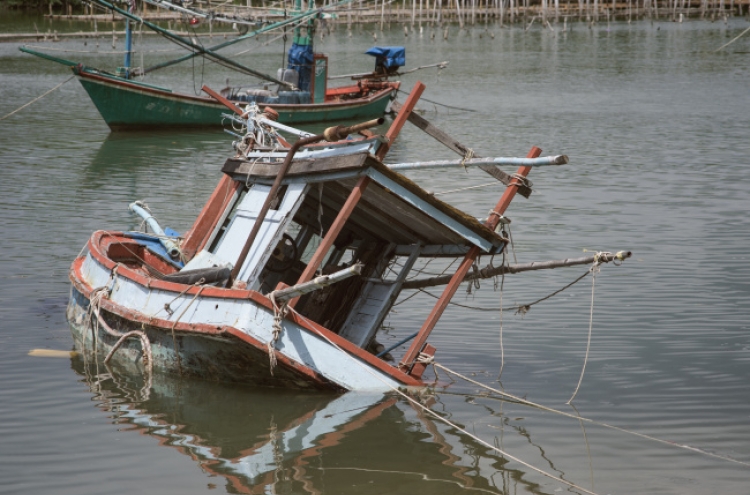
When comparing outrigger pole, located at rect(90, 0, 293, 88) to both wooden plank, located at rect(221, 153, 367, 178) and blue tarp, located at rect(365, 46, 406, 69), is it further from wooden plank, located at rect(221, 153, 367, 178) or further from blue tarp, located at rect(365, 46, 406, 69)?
wooden plank, located at rect(221, 153, 367, 178)

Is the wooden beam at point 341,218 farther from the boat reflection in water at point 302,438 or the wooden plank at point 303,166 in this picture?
the boat reflection in water at point 302,438

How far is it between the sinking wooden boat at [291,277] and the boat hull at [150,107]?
52.0 ft

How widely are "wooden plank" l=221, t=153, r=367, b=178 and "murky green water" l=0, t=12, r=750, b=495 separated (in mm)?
1935

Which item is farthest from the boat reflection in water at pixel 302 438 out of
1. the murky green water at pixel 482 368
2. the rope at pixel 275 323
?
the rope at pixel 275 323

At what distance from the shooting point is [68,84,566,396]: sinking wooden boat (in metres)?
8.23

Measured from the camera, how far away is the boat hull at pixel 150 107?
26.4 metres

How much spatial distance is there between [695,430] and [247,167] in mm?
4677

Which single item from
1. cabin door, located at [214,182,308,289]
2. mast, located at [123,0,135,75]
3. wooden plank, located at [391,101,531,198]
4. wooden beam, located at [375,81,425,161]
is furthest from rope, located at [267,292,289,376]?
mast, located at [123,0,135,75]

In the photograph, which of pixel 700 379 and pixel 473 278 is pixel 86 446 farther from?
pixel 700 379

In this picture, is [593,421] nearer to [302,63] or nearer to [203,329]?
[203,329]

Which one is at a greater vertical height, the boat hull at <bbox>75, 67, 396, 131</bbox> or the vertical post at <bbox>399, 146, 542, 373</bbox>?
the boat hull at <bbox>75, 67, 396, 131</bbox>

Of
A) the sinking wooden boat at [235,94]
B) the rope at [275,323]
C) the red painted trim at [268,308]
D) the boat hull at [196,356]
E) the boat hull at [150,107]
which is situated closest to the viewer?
the rope at [275,323]

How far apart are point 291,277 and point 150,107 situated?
1782 centimetres

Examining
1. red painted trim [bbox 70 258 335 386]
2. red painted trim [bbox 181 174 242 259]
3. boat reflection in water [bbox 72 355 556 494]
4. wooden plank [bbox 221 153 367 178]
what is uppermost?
wooden plank [bbox 221 153 367 178]
